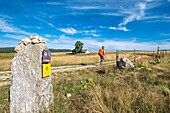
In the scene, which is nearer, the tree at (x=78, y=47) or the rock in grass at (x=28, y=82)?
the rock in grass at (x=28, y=82)

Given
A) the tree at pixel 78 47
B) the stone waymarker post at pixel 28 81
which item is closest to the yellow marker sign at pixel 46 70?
the stone waymarker post at pixel 28 81

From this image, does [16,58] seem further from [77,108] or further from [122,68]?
[122,68]

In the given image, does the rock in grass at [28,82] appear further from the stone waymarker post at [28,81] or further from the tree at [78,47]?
the tree at [78,47]

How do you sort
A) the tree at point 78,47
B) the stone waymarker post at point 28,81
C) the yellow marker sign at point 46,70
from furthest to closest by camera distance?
the tree at point 78,47
the yellow marker sign at point 46,70
the stone waymarker post at point 28,81

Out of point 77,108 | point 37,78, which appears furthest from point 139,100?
point 37,78

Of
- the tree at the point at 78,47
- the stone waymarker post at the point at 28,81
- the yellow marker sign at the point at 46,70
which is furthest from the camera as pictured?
the tree at the point at 78,47

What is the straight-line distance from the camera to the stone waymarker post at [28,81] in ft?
12.4

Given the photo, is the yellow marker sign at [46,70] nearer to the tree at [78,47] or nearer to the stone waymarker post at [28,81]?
the stone waymarker post at [28,81]

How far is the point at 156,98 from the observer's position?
13.6ft

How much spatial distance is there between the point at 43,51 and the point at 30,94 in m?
0.93

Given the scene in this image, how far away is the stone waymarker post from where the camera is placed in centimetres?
379

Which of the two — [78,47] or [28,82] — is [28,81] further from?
[78,47]

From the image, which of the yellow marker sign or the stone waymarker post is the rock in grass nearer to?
the stone waymarker post

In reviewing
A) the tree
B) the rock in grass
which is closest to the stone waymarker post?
the rock in grass
